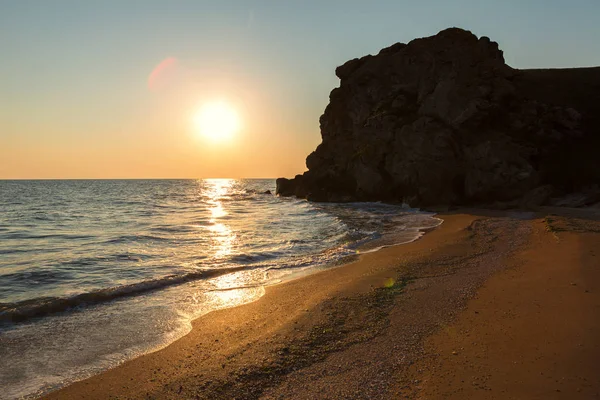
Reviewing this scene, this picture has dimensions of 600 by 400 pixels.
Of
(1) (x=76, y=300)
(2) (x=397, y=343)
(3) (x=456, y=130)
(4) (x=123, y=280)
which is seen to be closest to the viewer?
(2) (x=397, y=343)

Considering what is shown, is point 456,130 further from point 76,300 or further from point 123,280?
point 76,300

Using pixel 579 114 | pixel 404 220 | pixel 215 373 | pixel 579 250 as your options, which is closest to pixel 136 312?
pixel 215 373

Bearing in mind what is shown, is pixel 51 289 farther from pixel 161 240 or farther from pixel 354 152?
pixel 354 152

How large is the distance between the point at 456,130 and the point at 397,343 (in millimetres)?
35876

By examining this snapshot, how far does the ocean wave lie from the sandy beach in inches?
140

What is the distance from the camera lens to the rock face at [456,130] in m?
33.7

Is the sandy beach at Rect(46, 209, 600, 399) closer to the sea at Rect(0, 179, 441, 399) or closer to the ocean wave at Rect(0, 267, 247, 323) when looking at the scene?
the sea at Rect(0, 179, 441, 399)

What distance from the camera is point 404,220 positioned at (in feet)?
93.4

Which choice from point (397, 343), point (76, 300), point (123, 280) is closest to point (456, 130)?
point (123, 280)

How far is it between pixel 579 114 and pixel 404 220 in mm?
25049

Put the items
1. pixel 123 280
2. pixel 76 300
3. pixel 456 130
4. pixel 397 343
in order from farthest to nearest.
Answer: pixel 456 130 < pixel 123 280 < pixel 76 300 < pixel 397 343

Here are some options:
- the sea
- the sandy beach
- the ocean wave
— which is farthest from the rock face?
the ocean wave

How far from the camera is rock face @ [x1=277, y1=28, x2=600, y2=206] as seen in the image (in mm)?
33688

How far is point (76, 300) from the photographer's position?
1000cm
